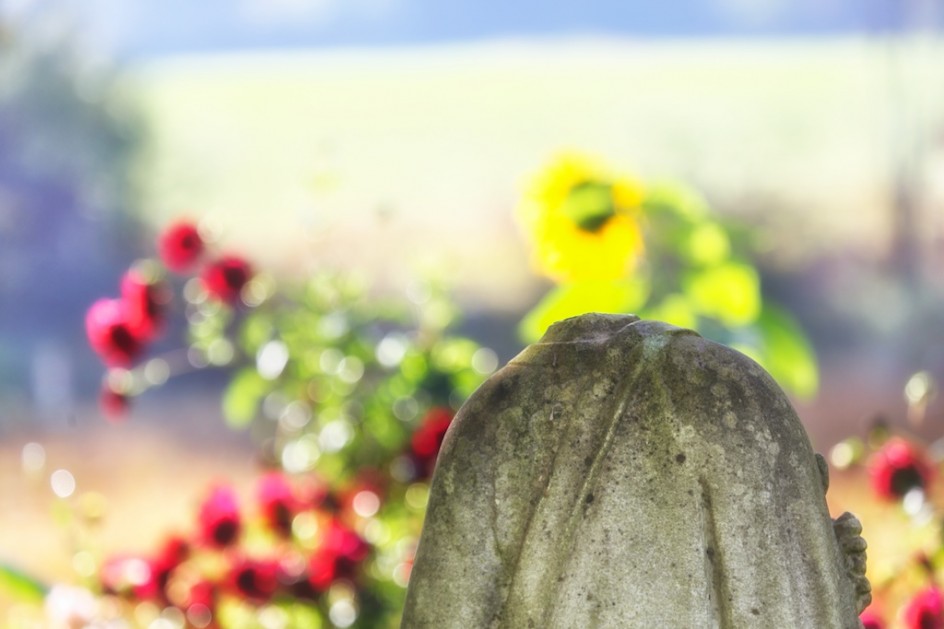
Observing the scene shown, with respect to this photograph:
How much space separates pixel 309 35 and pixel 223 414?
128cm

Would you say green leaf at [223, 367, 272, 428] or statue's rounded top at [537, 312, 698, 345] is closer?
statue's rounded top at [537, 312, 698, 345]

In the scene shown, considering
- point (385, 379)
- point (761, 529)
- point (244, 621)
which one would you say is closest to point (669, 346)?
point (761, 529)

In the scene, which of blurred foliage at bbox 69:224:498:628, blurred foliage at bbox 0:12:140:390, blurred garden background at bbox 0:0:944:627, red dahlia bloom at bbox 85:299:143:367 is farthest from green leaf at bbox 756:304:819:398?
blurred foliage at bbox 0:12:140:390

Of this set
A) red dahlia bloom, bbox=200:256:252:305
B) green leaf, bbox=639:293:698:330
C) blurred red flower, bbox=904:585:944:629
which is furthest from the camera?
red dahlia bloom, bbox=200:256:252:305

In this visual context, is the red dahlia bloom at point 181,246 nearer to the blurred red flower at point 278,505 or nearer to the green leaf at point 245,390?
the green leaf at point 245,390

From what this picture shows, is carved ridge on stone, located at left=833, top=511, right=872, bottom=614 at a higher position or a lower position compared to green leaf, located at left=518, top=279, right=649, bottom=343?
lower

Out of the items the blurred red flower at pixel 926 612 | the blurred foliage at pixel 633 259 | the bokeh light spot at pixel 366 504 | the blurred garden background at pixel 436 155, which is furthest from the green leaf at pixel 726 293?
the blurred garden background at pixel 436 155

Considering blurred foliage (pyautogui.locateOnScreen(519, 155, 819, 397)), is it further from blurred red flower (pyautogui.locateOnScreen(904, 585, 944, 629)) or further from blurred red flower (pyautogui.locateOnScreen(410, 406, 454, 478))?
blurred red flower (pyautogui.locateOnScreen(904, 585, 944, 629))

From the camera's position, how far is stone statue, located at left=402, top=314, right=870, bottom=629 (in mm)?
1242

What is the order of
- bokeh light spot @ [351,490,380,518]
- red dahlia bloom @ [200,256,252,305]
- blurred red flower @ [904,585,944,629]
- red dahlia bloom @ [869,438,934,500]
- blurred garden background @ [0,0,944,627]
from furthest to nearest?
blurred garden background @ [0,0,944,627] < bokeh light spot @ [351,490,380,518] < red dahlia bloom @ [200,256,252,305] < red dahlia bloom @ [869,438,934,500] < blurred red flower @ [904,585,944,629]

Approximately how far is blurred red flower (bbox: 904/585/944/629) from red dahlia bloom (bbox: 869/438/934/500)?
22 cm

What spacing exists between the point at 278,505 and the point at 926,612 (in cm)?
118

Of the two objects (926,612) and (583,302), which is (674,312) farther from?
(926,612)

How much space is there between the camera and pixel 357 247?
407cm
